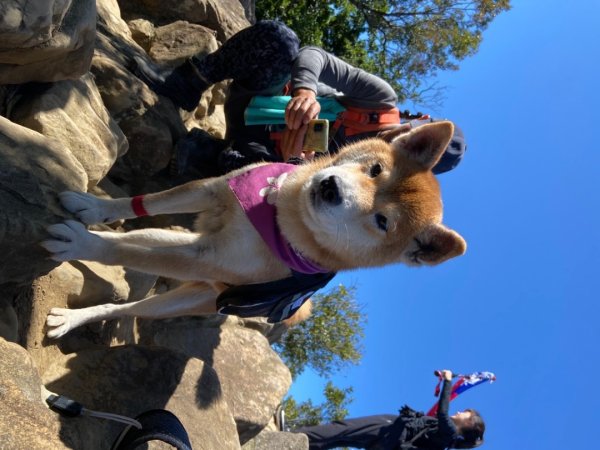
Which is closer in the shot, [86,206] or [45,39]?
[45,39]

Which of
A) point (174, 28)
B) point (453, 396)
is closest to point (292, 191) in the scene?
point (174, 28)

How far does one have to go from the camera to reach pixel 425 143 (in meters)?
3.89

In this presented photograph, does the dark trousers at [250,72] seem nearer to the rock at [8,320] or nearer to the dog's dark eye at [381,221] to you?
the dog's dark eye at [381,221]

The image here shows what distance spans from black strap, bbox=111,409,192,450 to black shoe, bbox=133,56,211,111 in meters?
3.44

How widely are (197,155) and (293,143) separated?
1.34 metres

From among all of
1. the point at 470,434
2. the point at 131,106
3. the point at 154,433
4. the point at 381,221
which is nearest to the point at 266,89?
the point at 131,106

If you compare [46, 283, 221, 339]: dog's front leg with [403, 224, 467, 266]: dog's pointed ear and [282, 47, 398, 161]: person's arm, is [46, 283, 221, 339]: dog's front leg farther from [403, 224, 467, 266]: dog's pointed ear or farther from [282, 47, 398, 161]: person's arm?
[403, 224, 467, 266]: dog's pointed ear

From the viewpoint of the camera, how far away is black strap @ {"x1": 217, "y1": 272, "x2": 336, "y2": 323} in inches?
143

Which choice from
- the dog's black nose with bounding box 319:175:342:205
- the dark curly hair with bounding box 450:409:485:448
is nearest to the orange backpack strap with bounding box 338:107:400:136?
the dog's black nose with bounding box 319:175:342:205

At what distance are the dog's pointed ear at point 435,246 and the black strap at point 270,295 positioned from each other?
687 mm

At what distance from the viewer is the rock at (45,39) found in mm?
2875

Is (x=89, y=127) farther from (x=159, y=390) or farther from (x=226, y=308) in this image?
(x=159, y=390)

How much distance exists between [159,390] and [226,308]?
0.92 m

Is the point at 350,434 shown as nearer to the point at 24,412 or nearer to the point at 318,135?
the point at 318,135
